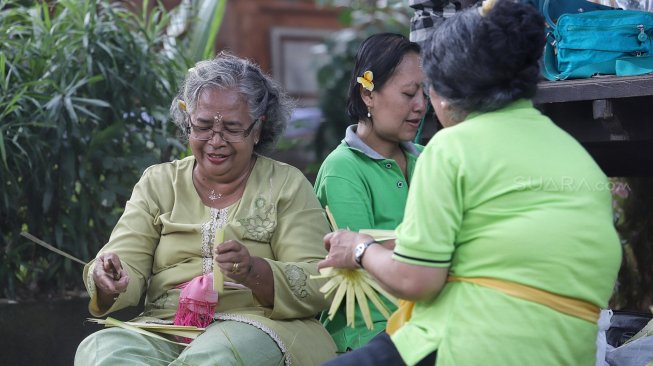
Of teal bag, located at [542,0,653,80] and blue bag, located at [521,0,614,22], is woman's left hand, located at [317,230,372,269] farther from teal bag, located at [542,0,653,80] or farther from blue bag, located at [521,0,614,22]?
blue bag, located at [521,0,614,22]

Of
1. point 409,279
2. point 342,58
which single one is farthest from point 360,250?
point 342,58

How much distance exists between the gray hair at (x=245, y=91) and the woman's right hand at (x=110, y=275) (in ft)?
2.06

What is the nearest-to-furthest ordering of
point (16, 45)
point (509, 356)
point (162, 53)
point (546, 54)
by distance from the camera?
point (509, 356)
point (546, 54)
point (16, 45)
point (162, 53)

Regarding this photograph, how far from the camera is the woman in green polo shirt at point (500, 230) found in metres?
2.44

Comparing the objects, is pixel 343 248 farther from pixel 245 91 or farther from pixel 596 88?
pixel 596 88

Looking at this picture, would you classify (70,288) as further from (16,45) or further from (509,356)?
(509,356)

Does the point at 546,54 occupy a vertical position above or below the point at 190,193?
above

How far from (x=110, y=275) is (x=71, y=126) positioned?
162cm

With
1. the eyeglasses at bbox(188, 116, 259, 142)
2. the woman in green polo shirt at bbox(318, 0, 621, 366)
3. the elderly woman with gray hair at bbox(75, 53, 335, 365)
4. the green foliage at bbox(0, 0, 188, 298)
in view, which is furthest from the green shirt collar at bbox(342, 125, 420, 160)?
the green foliage at bbox(0, 0, 188, 298)

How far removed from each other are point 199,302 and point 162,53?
7.28 feet

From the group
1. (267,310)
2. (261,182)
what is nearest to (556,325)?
(267,310)

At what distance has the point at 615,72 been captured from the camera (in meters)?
3.86

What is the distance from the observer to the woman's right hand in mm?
3266

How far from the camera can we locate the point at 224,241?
325 cm
